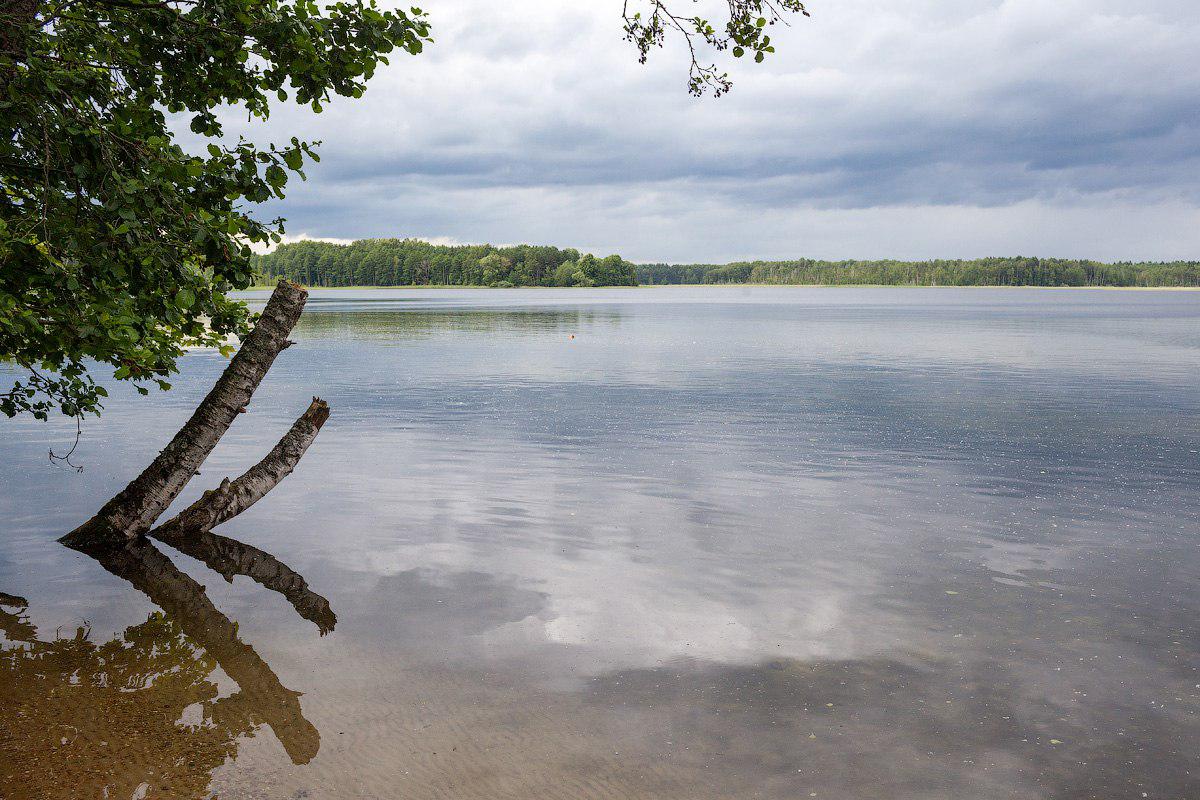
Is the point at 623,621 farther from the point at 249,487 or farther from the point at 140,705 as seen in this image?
the point at 249,487

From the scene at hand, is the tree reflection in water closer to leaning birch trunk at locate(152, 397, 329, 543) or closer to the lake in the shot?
the lake

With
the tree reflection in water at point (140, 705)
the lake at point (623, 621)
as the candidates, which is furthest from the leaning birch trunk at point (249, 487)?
the tree reflection in water at point (140, 705)

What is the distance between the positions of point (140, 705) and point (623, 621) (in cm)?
552

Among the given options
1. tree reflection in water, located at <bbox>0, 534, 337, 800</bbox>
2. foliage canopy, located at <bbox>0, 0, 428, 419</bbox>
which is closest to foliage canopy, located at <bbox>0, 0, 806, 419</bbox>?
foliage canopy, located at <bbox>0, 0, 428, 419</bbox>

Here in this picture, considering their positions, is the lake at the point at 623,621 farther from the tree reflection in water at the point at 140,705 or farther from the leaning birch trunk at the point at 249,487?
the leaning birch trunk at the point at 249,487

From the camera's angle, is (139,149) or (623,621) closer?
(139,149)

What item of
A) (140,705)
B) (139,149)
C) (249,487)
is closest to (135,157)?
(139,149)

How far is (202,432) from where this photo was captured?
46.3 feet

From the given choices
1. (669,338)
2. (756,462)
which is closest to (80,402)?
(756,462)

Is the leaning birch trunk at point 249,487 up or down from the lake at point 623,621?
up

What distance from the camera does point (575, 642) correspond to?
11.3 m

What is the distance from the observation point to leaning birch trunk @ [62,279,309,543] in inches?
555

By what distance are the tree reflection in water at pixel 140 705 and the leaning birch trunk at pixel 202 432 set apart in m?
1.98

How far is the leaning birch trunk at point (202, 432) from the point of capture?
14.1 metres
